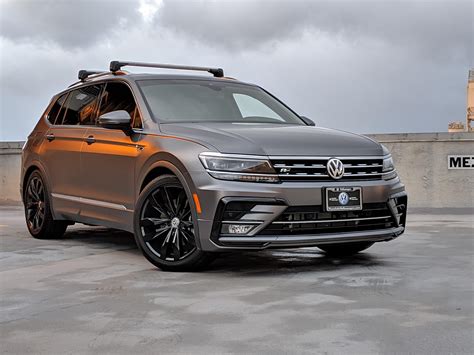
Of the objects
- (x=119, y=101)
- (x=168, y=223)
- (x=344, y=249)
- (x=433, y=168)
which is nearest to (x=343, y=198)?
(x=344, y=249)

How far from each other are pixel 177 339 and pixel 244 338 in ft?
1.12

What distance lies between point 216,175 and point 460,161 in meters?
9.09

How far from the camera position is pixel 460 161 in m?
13.8

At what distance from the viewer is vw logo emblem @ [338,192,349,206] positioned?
5.92 metres

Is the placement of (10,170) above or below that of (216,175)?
below

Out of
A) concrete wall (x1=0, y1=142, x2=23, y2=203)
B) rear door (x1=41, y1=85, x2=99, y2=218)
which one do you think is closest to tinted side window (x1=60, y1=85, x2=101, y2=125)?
rear door (x1=41, y1=85, x2=99, y2=218)

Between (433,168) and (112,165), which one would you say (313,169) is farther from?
(433,168)

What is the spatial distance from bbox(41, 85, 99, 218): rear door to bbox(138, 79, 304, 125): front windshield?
1071mm

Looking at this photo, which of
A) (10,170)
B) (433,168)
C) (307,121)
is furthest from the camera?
(10,170)

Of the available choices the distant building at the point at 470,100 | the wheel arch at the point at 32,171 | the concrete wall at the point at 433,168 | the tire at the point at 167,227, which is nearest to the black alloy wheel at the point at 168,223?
the tire at the point at 167,227

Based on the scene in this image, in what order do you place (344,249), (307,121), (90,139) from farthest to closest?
1. (307,121)
2. (90,139)
3. (344,249)

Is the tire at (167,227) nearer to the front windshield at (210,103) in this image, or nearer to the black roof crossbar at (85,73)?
the front windshield at (210,103)

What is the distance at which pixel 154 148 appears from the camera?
6.29 m

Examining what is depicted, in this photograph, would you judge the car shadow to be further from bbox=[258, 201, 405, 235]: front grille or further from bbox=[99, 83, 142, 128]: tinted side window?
bbox=[99, 83, 142, 128]: tinted side window
